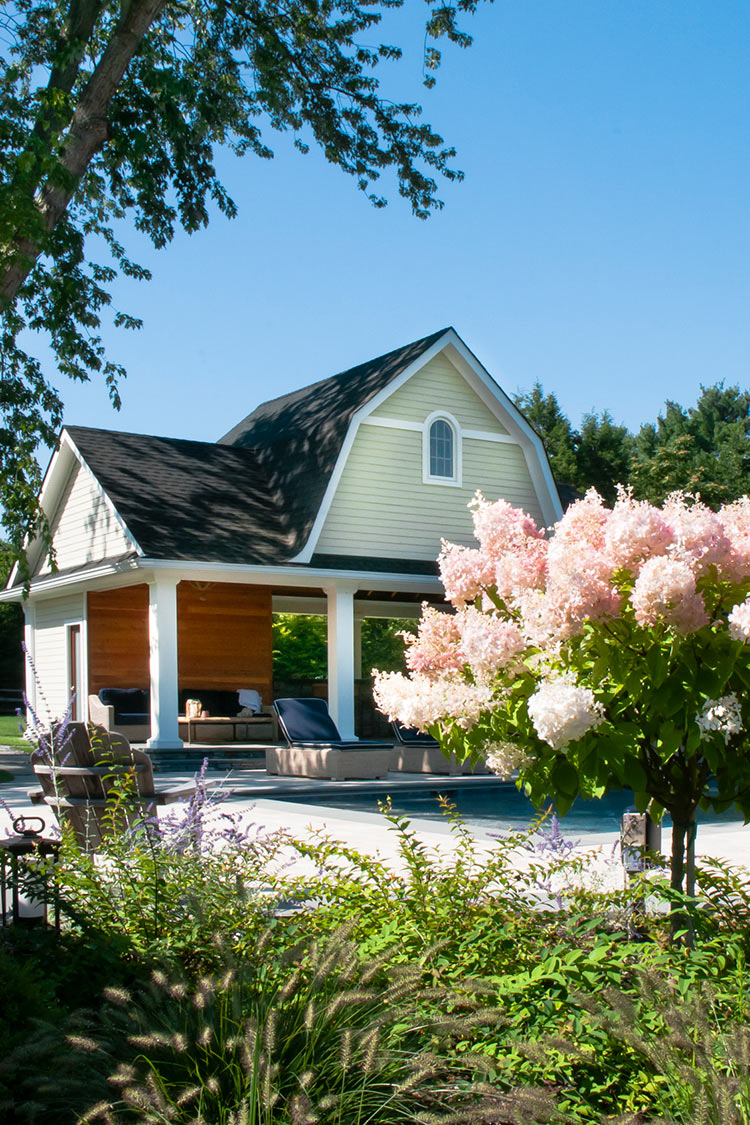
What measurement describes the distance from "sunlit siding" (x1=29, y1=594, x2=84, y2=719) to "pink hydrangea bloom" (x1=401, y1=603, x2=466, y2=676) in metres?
19.1

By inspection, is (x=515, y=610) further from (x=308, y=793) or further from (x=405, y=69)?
(x=405, y=69)

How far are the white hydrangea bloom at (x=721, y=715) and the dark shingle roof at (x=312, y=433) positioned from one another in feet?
49.5

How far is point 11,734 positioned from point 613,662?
1024 inches

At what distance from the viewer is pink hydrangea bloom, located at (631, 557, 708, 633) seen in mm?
3539

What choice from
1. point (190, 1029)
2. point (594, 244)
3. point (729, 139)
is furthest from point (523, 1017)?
point (594, 244)

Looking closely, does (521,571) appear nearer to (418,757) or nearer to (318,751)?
(318,751)

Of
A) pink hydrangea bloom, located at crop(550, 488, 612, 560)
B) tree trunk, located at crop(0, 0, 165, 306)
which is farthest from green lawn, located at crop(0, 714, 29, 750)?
pink hydrangea bloom, located at crop(550, 488, 612, 560)

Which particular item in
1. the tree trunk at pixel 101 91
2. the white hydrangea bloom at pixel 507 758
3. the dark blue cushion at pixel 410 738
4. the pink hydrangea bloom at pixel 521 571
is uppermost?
the tree trunk at pixel 101 91

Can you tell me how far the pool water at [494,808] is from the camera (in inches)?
460

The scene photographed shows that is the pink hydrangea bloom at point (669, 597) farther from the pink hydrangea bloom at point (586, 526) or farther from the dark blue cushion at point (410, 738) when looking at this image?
the dark blue cushion at point (410, 738)

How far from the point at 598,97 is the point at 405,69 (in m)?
7.06

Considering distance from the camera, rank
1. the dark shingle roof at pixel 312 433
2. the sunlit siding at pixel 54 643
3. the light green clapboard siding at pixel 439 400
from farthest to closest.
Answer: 1. the sunlit siding at pixel 54 643
2. the light green clapboard siding at pixel 439 400
3. the dark shingle roof at pixel 312 433

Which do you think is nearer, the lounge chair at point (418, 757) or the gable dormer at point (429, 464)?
the lounge chair at point (418, 757)

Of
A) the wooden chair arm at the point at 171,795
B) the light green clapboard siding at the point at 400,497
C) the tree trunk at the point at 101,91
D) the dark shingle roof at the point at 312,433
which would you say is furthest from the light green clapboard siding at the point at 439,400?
the wooden chair arm at the point at 171,795
